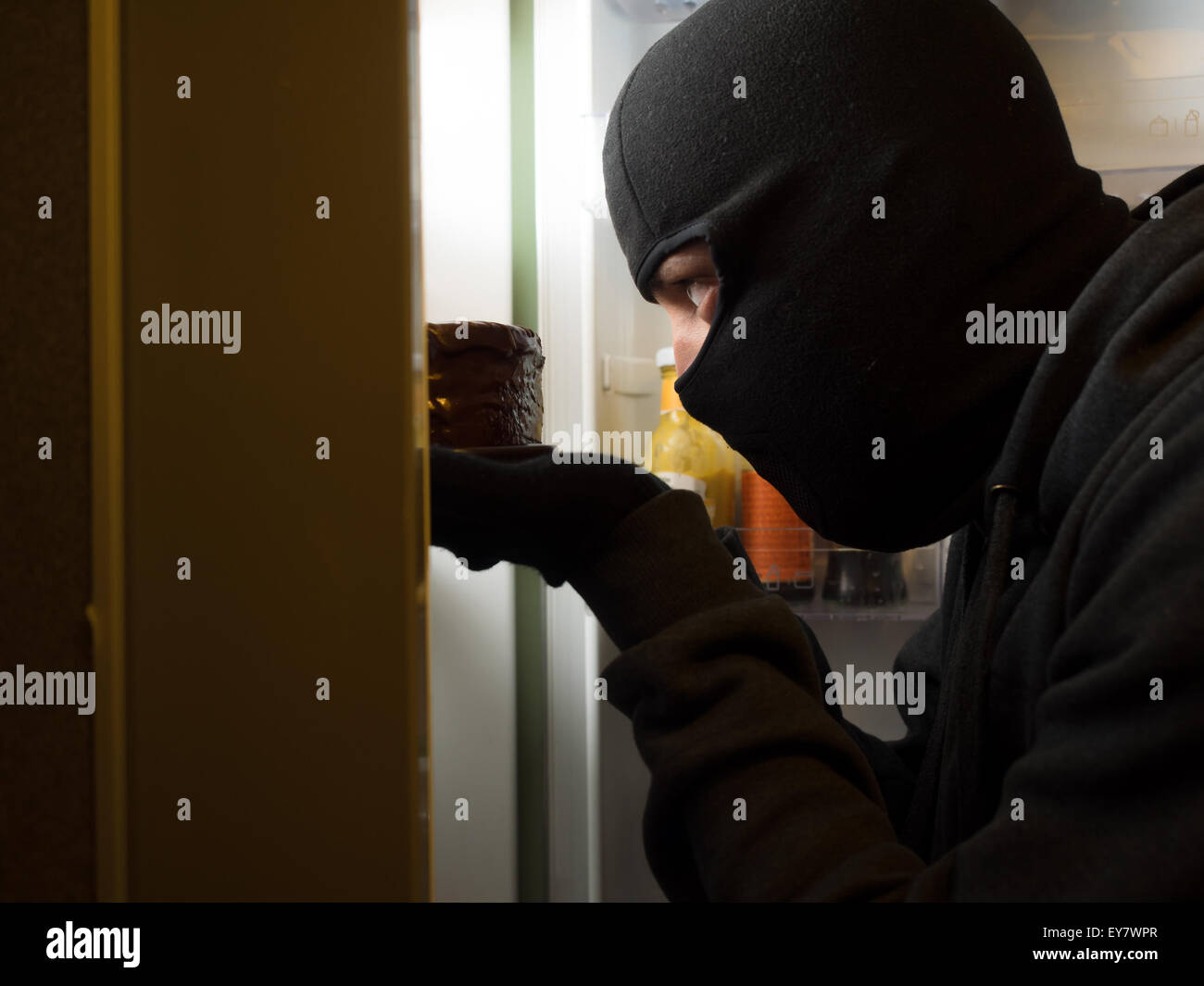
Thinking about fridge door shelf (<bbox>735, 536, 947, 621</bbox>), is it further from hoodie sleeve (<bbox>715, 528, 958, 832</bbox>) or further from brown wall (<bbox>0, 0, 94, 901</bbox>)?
brown wall (<bbox>0, 0, 94, 901</bbox>)

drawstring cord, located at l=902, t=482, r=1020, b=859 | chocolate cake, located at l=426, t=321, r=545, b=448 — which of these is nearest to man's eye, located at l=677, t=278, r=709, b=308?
chocolate cake, located at l=426, t=321, r=545, b=448

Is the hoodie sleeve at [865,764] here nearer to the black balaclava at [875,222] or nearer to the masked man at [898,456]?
the masked man at [898,456]

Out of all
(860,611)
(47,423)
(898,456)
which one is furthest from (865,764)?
(860,611)

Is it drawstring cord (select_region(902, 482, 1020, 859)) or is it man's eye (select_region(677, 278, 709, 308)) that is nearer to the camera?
drawstring cord (select_region(902, 482, 1020, 859))

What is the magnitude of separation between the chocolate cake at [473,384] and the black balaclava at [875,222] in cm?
15

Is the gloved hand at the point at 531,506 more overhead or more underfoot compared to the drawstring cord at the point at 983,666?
more overhead

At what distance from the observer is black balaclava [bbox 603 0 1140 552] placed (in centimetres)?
62

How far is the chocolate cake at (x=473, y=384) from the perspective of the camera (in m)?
0.64

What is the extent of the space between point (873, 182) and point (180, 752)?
0.59m

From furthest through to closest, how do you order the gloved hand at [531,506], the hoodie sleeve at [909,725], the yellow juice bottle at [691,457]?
1. the yellow juice bottle at [691,457]
2. the hoodie sleeve at [909,725]
3. the gloved hand at [531,506]

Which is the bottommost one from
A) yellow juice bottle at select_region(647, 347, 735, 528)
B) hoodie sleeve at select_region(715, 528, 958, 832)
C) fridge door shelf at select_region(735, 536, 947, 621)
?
hoodie sleeve at select_region(715, 528, 958, 832)

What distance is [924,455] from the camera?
0.66 metres

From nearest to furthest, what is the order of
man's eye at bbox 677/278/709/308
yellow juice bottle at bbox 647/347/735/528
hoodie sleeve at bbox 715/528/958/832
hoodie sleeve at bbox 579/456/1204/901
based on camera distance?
hoodie sleeve at bbox 579/456/1204/901
man's eye at bbox 677/278/709/308
hoodie sleeve at bbox 715/528/958/832
yellow juice bottle at bbox 647/347/735/528

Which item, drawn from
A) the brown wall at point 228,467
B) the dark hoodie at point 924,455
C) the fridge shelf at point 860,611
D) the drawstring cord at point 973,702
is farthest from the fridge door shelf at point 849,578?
the brown wall at point 228,467
